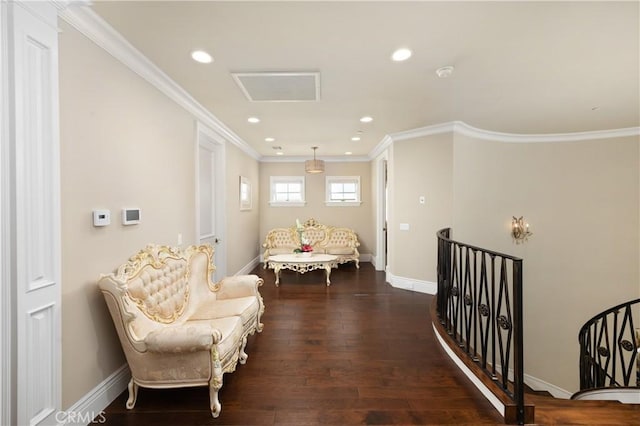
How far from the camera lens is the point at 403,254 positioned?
470cm

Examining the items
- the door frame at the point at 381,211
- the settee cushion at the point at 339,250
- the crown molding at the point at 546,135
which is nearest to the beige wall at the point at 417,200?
the crown molding at the point at 546,135

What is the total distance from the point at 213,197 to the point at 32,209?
2887 millimetres

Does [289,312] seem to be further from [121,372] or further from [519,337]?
[519,337]

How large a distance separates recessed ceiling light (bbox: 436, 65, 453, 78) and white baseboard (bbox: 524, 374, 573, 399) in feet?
18.5

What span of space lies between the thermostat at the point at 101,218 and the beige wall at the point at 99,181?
0.03 metres

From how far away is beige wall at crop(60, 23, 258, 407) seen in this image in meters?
1.70

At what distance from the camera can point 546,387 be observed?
4824 millimetres

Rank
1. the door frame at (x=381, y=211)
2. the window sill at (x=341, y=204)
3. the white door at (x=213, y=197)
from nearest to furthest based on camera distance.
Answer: the white door at (x=213, y=197), the door frame at (x=381, y=211), the window sill at (x=341, y=204)

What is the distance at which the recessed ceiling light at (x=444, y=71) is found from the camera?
2.44 metres

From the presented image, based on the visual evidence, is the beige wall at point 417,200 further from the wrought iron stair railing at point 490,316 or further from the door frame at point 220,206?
the door frame at point 220,206

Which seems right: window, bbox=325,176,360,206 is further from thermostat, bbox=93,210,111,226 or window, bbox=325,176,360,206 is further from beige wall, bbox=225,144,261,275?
thermostat, bbox=93,210,111,226

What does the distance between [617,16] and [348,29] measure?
1825 millimetres

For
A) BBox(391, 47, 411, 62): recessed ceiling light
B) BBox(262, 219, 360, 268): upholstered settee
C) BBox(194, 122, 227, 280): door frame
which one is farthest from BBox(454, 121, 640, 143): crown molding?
BBox(194, 122, 227, 280): door frame

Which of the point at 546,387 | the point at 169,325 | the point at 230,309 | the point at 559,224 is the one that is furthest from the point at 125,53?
the point at 546,387
